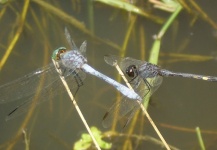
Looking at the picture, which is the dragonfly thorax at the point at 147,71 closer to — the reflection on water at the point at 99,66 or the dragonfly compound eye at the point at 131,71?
the dragonfly compound eye at the point at 131,71

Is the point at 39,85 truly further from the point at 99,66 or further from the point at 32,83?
the point at 99,66

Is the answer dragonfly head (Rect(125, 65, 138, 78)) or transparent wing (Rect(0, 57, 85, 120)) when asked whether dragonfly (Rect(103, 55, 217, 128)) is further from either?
transparent wing (Rect(0, 57, 85, 120))

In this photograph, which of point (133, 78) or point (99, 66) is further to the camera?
point (99, 66)

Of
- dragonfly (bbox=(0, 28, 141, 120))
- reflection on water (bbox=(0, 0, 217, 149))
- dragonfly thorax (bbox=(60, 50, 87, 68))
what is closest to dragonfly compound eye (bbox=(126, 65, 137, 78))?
dragonfly (bbox=(0, 28, 141, 120))

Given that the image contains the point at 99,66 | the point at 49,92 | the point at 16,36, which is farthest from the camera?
the point at 16,36

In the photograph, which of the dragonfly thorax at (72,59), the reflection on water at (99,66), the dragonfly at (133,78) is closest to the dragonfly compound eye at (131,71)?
the dragonfly at (133,78)

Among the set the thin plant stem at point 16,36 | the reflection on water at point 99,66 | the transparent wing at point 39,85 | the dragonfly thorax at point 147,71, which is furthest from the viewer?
the thin plant stem at point 16,36

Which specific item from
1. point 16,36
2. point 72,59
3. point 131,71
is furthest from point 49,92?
point 16,36

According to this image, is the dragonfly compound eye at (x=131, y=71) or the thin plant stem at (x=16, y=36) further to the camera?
the thin plant stem at (x=16, y=36)
